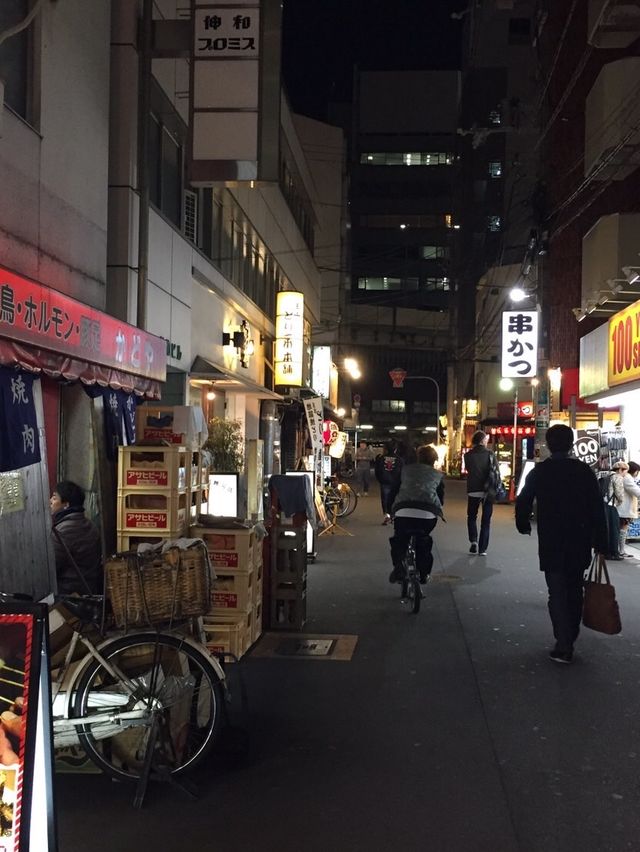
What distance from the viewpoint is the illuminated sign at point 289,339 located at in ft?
77.4

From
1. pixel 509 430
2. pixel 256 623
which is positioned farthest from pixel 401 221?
pixel 256 623

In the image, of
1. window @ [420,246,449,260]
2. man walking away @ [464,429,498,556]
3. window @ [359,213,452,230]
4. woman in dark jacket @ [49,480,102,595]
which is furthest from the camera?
window @ [359,213,452,230]

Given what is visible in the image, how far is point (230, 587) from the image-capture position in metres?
7.30

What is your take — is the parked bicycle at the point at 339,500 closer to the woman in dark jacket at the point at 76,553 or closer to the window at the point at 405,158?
the woman in dark jacket at the point at 76,553

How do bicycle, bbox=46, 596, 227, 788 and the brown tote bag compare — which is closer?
bicycle, bbox=46, 596, 227, 788

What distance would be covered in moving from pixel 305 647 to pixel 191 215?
9.35 m

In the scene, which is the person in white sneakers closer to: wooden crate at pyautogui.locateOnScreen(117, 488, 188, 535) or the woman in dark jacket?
wooden crate at pyautogui.locateOnScreen(117, 488, 188, 535)

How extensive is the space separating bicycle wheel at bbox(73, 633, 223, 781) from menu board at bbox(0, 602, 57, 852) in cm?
127

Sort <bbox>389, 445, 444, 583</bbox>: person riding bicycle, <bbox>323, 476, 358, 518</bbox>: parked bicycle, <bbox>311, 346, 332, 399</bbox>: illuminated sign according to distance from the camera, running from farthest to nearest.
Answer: <bbox>311, 346, 332, 399</bbox>: illuminated sign
<bbox>323, 476, 358, 518</bbox>: parked bicycle
<bbox>389, 445, 444, 583</bbox>: person riding bicycle

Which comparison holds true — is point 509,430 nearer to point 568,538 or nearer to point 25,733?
point 568,538

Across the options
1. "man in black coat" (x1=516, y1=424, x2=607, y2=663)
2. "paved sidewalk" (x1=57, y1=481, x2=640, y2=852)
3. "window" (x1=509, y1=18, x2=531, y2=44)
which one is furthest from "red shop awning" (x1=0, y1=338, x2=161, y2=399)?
"window" (x1=509, y1=18, x2=531, y2=44)

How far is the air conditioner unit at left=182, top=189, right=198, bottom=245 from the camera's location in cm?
1427

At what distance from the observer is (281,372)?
2378cm

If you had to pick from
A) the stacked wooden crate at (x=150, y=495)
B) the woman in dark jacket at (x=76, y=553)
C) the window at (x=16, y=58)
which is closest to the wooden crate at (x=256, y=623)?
the stacked wooden crate at (x=150, y=495)
